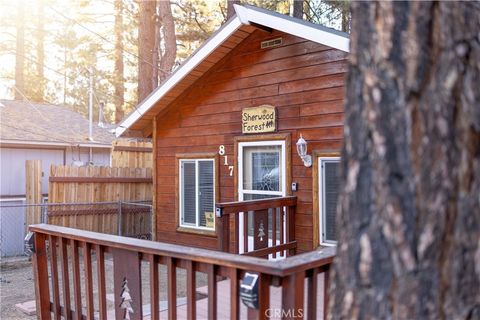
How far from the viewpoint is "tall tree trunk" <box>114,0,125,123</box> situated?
15648 mm

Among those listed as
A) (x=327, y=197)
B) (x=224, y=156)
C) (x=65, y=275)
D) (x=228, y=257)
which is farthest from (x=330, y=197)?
(x=228, y=257)

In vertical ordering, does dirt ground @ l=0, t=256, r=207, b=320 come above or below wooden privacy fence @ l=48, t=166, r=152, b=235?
below

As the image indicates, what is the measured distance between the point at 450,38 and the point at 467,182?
14.8 inches

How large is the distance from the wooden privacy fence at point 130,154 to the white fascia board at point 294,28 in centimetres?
557

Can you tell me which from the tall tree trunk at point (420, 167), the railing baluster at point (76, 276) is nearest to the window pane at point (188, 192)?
the railing baluster at point (76, 276)

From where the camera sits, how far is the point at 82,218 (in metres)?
8.78

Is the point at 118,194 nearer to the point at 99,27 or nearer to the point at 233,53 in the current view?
the point at 233,53

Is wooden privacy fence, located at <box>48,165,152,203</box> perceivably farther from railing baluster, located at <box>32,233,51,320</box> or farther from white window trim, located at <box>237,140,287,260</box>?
railing baluster, located at <box>32,233,51,320</box>

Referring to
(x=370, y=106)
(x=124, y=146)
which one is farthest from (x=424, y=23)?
(x=124, y=146)

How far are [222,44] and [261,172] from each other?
188 centimetres

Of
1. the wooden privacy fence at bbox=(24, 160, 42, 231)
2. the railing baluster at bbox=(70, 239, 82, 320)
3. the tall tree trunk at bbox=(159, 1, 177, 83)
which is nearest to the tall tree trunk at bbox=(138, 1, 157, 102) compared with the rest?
the tall tree trunk at bbox=(159, 1, 177, 83)

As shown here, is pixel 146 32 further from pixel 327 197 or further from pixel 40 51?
pixel 40 51

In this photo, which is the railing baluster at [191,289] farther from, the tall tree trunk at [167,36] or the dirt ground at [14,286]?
the tall tree trunk at [167,36]

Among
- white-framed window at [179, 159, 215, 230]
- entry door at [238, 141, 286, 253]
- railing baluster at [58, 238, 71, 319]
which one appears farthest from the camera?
white-framed window at [179, 159, 215, 230]
